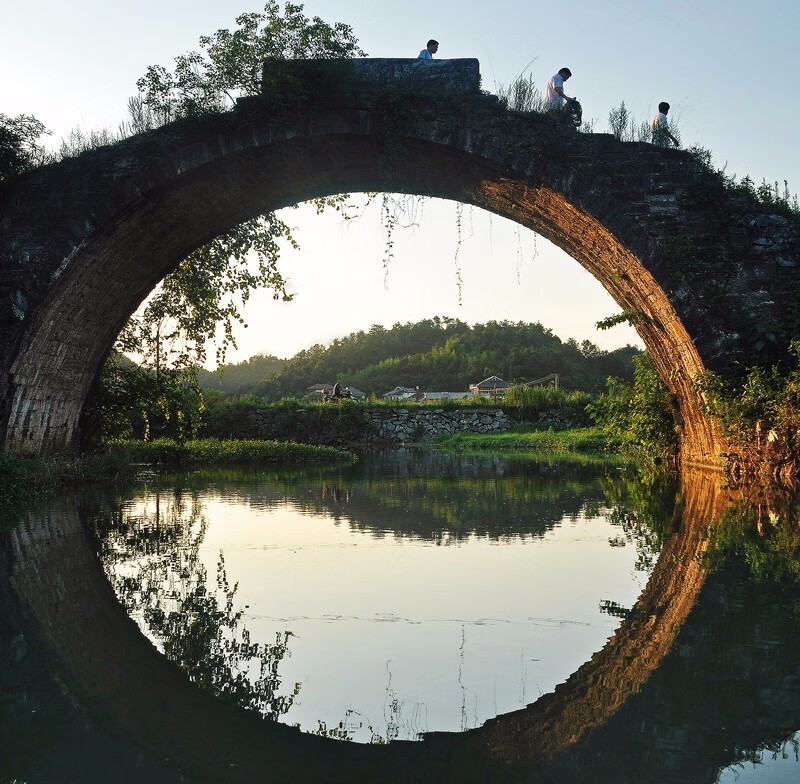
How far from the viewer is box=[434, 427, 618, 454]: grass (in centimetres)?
2316

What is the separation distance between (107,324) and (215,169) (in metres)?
2.99

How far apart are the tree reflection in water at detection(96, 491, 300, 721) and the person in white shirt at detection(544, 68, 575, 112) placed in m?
7.20

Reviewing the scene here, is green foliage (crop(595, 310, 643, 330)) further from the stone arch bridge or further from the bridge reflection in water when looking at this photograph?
the bridge reflection in water

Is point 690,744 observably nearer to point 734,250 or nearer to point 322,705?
point 322,705

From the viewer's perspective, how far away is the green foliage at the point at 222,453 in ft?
56.1

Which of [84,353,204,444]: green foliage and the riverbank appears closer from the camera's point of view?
the riverbank

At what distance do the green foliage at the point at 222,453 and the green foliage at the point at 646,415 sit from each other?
7.02 meters

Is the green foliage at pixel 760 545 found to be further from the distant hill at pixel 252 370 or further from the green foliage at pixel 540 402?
the distant hill at pixel 252 370

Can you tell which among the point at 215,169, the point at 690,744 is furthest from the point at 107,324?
the point at 690,744

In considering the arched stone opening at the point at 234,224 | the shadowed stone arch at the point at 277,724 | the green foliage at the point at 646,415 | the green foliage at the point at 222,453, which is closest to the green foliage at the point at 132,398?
the arched stone opening at the point at 234,224

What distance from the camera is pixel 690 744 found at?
259cm

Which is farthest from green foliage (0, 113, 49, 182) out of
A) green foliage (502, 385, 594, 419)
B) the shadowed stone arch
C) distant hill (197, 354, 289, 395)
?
distant hill (197, 354, 289, 395)

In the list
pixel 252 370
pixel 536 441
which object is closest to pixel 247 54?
pixel 536 441

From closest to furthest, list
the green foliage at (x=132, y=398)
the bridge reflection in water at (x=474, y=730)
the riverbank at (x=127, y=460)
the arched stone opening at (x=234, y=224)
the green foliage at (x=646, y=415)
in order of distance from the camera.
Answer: the bridge reflection in water at (x=474, y=730) < the riverbank at (x=127, y=460) < the arched stone opening at (x=234, y=224) < the green foliage at (x=132, y=398) < the green foliage at (x=646, y=415)
